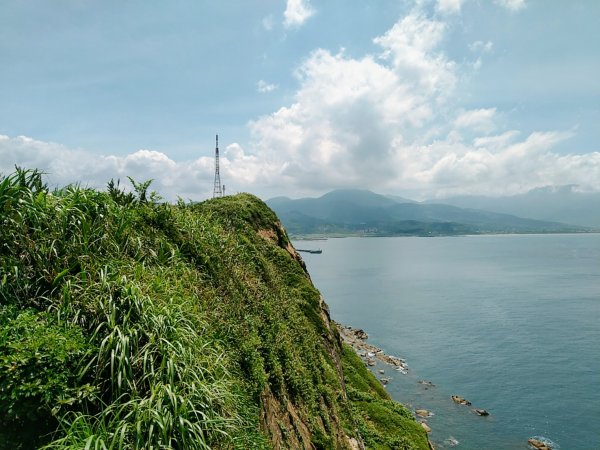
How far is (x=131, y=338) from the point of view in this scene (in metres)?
6.20

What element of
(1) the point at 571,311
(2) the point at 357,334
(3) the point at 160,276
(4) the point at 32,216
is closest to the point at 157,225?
(3) the point at 160,276

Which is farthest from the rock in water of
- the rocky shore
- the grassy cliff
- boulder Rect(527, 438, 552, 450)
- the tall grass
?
the tall grass

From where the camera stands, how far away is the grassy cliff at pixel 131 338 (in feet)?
17.0

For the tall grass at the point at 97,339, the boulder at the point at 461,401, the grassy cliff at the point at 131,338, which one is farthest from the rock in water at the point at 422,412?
the tall grass at the point at 97,339

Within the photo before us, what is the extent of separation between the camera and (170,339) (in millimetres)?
6539

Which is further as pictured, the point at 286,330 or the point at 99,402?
the point at 286,330

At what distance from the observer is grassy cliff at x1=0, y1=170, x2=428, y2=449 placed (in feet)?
17.0

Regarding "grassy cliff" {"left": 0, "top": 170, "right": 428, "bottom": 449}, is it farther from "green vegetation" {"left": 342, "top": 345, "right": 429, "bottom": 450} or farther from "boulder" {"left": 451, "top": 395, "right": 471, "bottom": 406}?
"boulder" {"left": 451, "top": 395, "right": 471, "bottom": 406}

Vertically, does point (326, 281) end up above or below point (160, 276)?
below

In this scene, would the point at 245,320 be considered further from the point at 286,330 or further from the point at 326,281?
the point at 326,281

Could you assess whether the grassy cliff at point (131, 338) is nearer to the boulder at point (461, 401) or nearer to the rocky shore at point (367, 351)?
the boulder at point (461, 401)

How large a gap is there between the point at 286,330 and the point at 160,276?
7.15 meters

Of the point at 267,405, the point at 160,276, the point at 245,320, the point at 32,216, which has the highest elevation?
the point at 32,216

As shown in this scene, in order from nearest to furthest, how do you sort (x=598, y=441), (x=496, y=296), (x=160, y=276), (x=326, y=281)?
(x=160, y=276) → (x=598, y=441) → (x=496, y=296) → (x=326, y=281)
